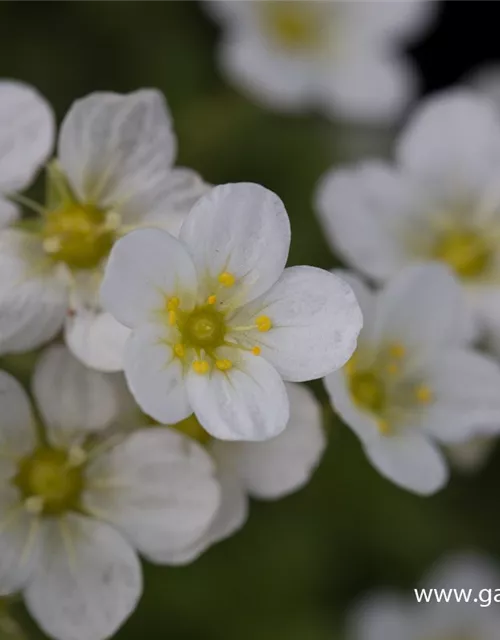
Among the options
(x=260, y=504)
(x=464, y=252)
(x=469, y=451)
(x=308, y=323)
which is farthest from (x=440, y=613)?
(x=308, y=323)

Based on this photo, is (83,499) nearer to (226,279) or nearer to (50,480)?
(50,480)

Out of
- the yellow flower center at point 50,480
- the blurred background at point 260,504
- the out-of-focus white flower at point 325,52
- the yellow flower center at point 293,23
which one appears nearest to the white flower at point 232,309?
the yellow flower center at point 50,480

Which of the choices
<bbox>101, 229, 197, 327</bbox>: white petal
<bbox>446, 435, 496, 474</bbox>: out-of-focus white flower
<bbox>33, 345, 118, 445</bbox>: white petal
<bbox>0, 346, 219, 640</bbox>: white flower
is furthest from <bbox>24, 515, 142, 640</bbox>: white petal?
<bbox>446, 435, 496, 474</bbox>: out-of-focus white flower

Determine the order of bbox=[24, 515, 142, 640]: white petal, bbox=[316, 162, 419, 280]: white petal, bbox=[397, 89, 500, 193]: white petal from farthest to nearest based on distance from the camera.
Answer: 1. bbox=[397, 89, 500, 193]: white petal
2. bbox=[316, 162, 419, 280]: white petal
3. bbox=[24, 515, 142, 640]: white petal

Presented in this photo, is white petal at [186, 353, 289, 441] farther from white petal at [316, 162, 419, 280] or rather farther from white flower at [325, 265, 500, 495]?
white petal at [316, 162, 419, 280]

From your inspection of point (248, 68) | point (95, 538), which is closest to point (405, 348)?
point (95, 538)

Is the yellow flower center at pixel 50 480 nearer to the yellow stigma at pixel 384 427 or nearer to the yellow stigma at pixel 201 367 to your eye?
the yellow stigma at pixel 201 367
